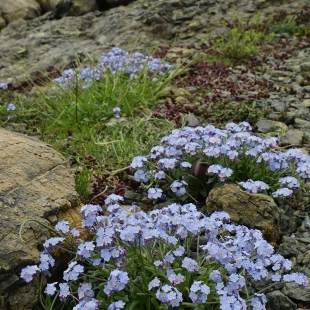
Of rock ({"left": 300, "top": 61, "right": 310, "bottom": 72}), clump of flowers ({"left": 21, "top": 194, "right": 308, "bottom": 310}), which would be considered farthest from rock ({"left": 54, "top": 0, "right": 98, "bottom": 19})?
clump of flowers ({"left": 21, "top": 194, "right": 308, "bottom": 310})

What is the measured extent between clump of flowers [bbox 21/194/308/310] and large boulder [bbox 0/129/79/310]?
0.12 meters

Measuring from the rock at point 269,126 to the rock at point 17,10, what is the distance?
25.8 ft

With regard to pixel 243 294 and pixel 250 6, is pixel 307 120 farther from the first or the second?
pixel 250 6

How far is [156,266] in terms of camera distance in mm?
2881

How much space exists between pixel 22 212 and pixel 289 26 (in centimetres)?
687

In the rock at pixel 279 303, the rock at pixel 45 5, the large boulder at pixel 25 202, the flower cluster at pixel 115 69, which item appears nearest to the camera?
the large boulder at pixel 25 202

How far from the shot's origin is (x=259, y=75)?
23.3ft

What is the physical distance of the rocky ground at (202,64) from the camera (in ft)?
13.3

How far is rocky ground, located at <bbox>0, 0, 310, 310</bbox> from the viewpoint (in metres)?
4.05

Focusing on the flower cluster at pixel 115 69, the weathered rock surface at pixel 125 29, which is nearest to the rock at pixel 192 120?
the flower cluster at pixel 115 69

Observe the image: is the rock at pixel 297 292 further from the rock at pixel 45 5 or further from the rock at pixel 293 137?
the rock at pixel 45 5

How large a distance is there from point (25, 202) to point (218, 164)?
163cm

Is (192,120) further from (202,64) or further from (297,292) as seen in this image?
(297,292)

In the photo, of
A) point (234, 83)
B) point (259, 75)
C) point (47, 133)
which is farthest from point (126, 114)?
point (259, 75)
